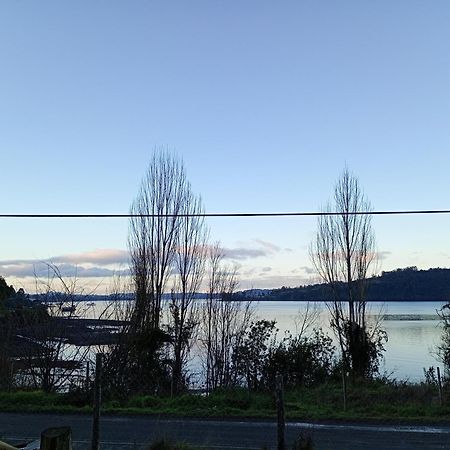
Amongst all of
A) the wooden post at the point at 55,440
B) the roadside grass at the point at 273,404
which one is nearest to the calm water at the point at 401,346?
the roadside grass at the point at 273,404

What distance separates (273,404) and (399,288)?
19097 millimetres

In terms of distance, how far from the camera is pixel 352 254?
2281 cm

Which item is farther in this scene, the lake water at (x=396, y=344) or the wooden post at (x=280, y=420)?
the lake water at (x=396, y=344)

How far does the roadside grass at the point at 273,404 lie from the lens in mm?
12922

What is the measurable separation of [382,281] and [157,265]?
1046 cm

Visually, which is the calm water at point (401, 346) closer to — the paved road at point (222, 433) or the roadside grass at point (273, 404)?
the roadside grass at point (273, 404)

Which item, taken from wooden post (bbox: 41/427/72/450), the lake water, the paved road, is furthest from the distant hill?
wooden post (bbox: 41/427/72/450)

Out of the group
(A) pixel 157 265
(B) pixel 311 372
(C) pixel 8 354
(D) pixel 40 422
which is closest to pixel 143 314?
(A) pixel 157 265

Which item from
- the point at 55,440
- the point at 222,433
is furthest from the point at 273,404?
the point at 55,440

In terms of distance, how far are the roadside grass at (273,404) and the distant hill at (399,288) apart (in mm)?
4895

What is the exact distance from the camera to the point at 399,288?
3108cm

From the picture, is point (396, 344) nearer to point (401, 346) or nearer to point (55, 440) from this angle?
point (401, 346)

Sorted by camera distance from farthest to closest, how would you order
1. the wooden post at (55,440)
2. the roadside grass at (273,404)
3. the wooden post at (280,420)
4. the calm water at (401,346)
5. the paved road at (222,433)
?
the calm water at (401,346)
the roadside grass at (273,404)
the paved road at (222,433)
the wooden post at (280,420)
the wooden post at (55,440)

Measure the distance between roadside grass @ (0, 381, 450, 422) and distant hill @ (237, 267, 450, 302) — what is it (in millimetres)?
4895
